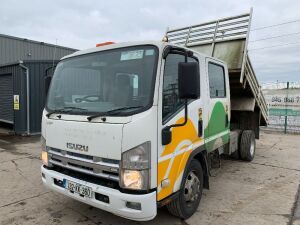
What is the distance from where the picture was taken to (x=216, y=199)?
14.5 ft

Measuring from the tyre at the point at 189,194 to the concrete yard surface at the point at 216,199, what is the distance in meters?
0.16

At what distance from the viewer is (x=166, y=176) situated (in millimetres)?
3010

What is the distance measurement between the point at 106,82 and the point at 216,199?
2.67 m

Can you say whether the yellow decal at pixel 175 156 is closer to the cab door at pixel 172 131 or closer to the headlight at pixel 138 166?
the cab door at pixel 172 131

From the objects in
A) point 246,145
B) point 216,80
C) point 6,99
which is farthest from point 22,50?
point 216,80

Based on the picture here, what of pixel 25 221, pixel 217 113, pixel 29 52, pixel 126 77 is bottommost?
pixel 25 221

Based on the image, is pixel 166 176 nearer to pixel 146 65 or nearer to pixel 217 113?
pixel 146 65

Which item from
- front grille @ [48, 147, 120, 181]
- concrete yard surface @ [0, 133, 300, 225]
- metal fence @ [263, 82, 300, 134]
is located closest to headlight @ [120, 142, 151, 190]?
front grille @ [48, 147, 120, 181]

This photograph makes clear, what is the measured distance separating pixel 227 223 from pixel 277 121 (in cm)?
1052

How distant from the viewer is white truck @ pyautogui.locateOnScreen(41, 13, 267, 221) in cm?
278

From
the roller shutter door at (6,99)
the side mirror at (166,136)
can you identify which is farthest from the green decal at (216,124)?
the roller shutter door at (6,99)

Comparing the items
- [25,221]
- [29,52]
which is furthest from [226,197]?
[29,52]

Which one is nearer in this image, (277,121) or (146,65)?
(146,65)

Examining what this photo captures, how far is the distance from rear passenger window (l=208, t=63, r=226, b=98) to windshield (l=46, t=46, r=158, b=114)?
1.48m
